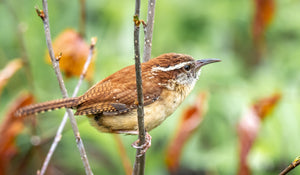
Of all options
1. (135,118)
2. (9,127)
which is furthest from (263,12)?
(9,127)

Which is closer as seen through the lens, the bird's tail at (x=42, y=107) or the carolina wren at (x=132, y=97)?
the bird's tail at (x=42, y=107)

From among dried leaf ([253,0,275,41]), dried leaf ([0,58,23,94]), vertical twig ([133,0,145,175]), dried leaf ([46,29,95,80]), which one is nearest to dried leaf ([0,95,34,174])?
dried leaf ([0,58,23,94])

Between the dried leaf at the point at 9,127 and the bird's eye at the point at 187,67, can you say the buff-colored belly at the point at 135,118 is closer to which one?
the bird's eye at the point at 187,67

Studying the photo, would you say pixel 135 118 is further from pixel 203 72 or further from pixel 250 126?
pixel 203 72

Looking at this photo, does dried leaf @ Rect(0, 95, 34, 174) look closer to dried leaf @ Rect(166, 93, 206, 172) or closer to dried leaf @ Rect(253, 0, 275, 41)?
dried leaf @ Rect(166, 93, 206, 172)

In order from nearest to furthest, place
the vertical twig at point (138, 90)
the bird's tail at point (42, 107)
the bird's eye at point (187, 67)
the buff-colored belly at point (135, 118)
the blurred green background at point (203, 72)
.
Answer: the vertical twig at point (138, 90), the bird's tail at point (42, 107), the buff-colored belly at point (135, 118), the bird's eye at point (187, 67), the blurred green background at point (203, 72)

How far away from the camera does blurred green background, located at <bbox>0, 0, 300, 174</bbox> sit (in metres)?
4.13

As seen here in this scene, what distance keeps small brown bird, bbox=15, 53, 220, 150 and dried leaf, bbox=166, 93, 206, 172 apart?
12 centimetres

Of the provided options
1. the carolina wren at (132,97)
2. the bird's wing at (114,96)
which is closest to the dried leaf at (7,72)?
the carolina wren at (132,97)

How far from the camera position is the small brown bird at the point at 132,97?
11.0 ft

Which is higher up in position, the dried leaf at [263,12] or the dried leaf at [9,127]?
the dried leaf at [263,12]

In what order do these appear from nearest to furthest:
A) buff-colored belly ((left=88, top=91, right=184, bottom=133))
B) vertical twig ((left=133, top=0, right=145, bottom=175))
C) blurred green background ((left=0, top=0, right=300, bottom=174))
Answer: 1. vertical twig ((left=133, top=0, right=145, bottom=175))
2. buff-colored belly ((left=88, top=91, right=184, bottom=133))
3. blurred green background ((left=0, top=0, right=300, bottom=174))

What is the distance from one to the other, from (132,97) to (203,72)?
1.51 m

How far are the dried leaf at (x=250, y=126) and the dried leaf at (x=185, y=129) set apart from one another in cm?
31
